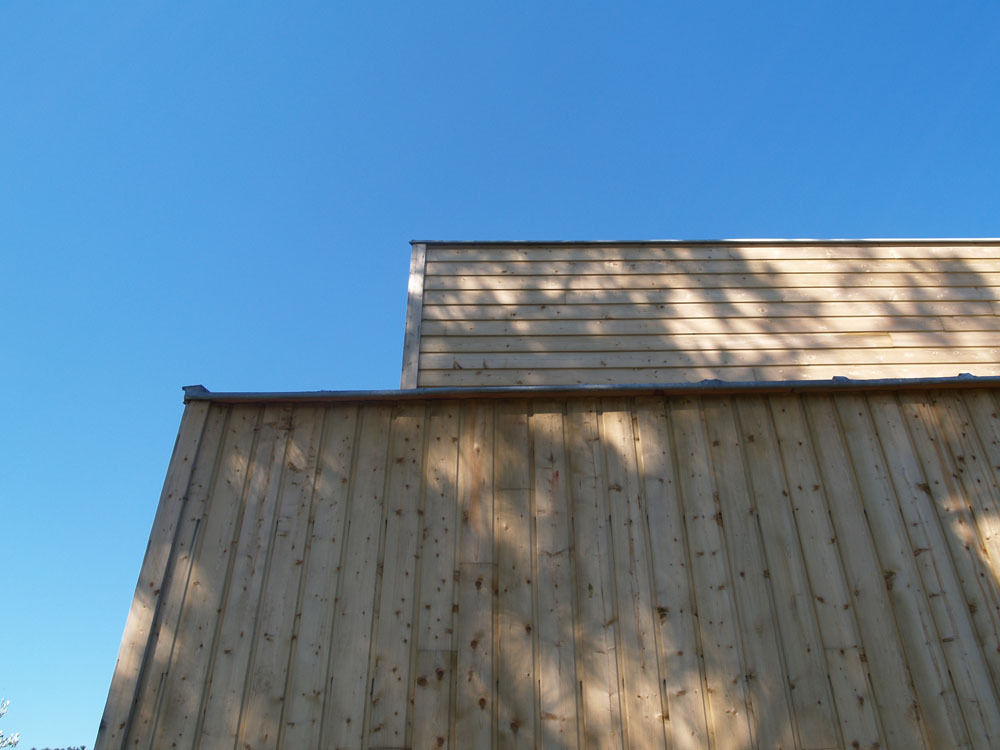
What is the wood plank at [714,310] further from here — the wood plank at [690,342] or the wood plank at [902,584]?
the wood plank at [902,584]

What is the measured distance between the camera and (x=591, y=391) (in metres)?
3.39

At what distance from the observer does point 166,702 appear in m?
2.73

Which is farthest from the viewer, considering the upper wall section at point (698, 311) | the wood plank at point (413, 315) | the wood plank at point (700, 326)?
the wood plank at point (700, 326)

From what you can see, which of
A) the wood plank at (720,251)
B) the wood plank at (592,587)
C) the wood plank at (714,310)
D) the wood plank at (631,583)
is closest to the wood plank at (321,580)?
the wood plank at (592,587)

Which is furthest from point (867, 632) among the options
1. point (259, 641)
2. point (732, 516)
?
point (259, 641)

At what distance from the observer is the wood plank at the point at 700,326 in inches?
208

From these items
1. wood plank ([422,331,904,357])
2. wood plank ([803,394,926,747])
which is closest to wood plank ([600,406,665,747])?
wood plank ([803,394,926,747])

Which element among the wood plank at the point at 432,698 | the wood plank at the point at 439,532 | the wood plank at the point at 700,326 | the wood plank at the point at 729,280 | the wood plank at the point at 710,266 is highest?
the wood plank at the point at 710,266

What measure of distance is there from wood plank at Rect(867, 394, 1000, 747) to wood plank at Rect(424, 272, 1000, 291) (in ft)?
7.83

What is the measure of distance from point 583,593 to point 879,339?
372cm

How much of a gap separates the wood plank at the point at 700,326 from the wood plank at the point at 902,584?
203 centimetres

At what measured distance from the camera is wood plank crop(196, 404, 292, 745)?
271cm

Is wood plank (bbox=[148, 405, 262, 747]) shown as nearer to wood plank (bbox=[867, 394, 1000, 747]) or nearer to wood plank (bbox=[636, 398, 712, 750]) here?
wood plank (bbox=[636, 398, 712, 750])

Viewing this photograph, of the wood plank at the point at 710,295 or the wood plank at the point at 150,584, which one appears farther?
the wood plank at the point at 710,295
